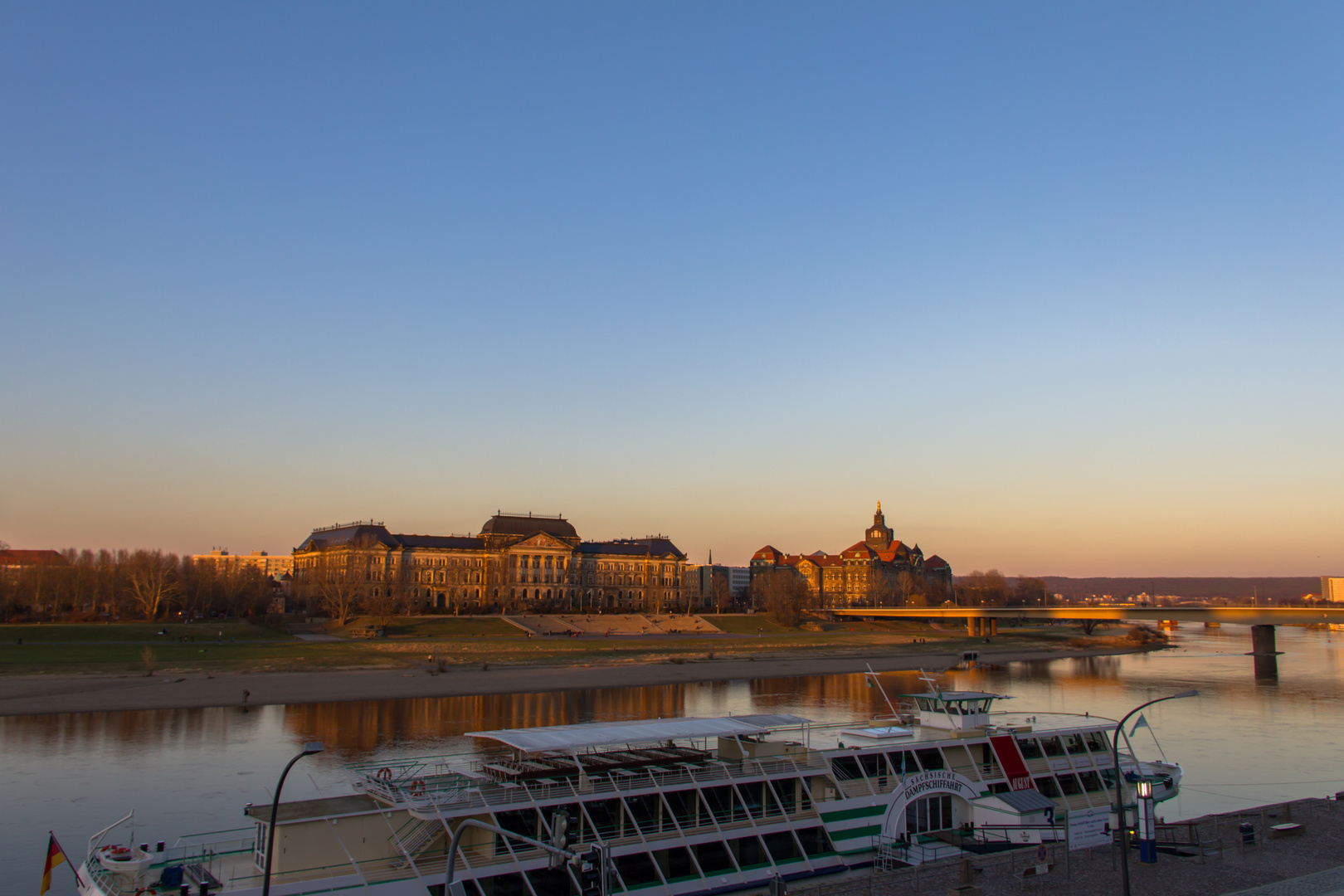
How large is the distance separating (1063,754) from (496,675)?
64.7 m

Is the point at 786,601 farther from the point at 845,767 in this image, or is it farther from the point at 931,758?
the point at 845,767

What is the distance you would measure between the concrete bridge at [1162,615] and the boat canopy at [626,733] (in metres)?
93.8

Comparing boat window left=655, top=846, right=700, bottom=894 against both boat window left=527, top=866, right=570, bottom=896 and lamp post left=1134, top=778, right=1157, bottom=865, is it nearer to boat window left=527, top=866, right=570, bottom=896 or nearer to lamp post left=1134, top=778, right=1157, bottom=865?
boat window left=527, top=866, right=570, bottom=896

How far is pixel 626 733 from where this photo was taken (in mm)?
30594

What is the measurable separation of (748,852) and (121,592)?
439ft

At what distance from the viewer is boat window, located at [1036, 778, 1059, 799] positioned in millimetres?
36594

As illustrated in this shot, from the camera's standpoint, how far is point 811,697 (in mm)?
79312

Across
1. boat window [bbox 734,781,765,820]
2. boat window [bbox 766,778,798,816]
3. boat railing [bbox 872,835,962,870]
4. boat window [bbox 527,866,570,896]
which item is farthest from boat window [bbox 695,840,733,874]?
boat railing [bbox 872,835,962,870]

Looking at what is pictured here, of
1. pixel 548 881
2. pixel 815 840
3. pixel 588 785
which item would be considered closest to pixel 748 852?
pixel 815 840

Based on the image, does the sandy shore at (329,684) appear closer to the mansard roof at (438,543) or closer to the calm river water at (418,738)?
the calm river water at (418,738)

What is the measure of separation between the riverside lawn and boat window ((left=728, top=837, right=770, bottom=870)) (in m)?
71.7

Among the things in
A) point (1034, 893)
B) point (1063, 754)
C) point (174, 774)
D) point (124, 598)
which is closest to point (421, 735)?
point (174, 774)

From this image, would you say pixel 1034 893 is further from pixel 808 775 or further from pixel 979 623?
pixel 979 623

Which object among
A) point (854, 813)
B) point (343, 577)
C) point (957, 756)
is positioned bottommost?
point (854, 813)
